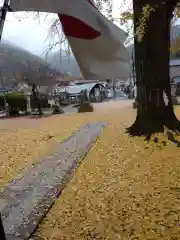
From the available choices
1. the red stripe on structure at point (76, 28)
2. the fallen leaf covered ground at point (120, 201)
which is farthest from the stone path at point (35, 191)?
the red stripe on structure at point (76, 28)

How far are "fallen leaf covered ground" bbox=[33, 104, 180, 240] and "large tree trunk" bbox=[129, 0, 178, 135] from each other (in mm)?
1731

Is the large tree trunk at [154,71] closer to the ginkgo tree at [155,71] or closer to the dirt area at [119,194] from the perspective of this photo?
the ginkgo tree at [155,71]

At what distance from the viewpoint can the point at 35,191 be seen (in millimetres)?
5016

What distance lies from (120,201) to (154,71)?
16.0 ft

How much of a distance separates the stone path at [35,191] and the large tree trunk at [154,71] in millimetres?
1996

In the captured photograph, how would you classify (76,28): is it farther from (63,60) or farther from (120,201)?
(63,60)

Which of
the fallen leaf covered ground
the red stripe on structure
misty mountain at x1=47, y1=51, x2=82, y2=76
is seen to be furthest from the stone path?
the red stripe on structure

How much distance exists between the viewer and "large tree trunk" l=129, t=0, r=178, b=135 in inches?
319

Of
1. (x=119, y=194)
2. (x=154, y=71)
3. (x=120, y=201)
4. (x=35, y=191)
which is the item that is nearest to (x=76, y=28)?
(x=120, y=201)

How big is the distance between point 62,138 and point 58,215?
6.61m

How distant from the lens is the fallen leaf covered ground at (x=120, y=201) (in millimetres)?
3545

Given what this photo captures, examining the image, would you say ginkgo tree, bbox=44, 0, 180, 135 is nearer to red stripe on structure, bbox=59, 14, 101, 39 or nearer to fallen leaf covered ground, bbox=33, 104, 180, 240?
fallen leaf covered ground, bbox=33, 104, 180, 240

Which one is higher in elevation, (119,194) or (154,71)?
(154,71)

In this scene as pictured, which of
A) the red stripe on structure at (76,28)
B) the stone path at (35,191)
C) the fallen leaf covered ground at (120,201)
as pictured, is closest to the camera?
the red stripe on structure at (76,28)
